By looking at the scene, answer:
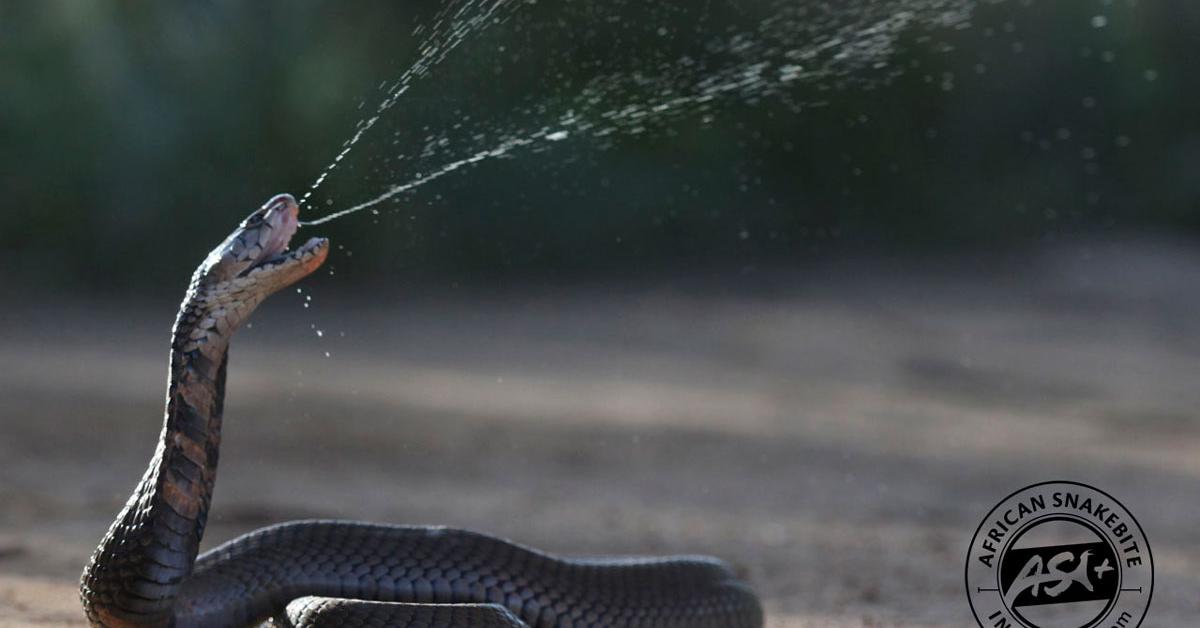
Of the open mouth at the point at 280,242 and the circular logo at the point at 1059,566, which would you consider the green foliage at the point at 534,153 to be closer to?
the circular logo at the point at 1059,566

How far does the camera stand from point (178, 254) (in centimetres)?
1656

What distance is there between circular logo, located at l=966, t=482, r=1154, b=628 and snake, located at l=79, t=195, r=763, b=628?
47.4 inches

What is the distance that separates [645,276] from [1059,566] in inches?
482

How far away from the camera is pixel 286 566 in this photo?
4.83 m

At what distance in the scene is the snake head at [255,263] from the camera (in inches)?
167

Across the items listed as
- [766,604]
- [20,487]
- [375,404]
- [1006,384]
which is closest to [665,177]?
[1006,384]

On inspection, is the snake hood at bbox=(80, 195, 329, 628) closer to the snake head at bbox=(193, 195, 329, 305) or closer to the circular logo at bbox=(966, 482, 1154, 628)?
the snake head at bbox=(193, 195, 329, 305)

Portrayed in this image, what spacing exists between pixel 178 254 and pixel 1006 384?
8.61m

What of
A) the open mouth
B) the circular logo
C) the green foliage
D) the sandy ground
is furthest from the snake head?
the green foliage

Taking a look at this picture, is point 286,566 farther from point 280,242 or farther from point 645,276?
point 645,276

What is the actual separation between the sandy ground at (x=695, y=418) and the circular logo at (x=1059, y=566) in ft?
0.43

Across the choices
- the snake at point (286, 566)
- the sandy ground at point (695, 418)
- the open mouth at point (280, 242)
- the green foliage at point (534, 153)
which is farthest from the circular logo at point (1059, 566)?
the green foliage at point (534, 153)

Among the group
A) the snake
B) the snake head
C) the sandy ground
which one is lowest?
the sandy ground

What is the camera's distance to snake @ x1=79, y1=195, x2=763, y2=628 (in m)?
4.27
